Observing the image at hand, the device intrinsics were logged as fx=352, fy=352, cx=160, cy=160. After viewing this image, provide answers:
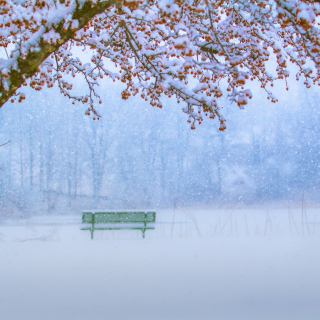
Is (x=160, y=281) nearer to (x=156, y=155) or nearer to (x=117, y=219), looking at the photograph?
(x=117, y=219)

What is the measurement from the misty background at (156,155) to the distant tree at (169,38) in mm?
17843

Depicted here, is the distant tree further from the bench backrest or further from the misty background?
the misty background

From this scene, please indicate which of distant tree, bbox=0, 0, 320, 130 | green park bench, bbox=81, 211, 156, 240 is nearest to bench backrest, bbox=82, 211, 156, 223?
green park bench, bbox=81, 211, 156, 240

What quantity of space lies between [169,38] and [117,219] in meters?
→ 4.91

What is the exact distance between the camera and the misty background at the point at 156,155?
23906mm

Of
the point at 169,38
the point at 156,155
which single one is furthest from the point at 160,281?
the point at 156,155

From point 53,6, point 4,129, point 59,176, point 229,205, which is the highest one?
point 4,129

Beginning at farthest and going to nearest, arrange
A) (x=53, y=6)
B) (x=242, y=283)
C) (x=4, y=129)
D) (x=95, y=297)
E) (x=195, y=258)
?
1. (x=4, y=129)
2. (x=195, y=258)
3. (x=242, y=283)
4. (x=95, y=297)
5. (x=53, y=6)

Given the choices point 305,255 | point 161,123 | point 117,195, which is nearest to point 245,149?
point 161,123

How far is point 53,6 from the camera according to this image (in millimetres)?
3572

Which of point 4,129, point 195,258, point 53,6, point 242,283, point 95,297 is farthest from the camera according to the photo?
point 4,129

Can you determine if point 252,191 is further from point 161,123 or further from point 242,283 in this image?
point 242,283

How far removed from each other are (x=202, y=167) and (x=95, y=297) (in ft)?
69.6

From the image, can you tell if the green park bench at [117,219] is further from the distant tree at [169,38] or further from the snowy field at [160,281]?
the distant tree at [169,38]
